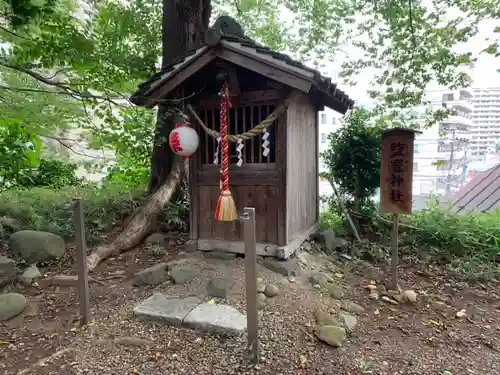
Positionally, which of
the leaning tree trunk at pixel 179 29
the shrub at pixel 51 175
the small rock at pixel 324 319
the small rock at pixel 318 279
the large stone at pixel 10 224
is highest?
the leaning tree trunk at pixel 179 29

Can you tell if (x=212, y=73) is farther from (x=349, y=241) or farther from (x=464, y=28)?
(x=464, y=28)

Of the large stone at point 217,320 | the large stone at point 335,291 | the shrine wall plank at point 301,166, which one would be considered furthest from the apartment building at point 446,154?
the large stone at point 217,320

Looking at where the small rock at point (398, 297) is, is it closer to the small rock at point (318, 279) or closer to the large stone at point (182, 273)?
the small rock at point (318, 279)

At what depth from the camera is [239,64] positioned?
4258 millimetres

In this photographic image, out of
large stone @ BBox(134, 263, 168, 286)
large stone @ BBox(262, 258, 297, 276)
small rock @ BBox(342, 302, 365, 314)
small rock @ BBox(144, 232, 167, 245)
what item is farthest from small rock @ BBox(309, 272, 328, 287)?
small rock @ BBox(144, 232, 167, 245)

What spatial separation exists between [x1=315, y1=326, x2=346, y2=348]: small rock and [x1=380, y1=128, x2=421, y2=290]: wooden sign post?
1.89 meters

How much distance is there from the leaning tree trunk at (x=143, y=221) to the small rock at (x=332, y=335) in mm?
3411

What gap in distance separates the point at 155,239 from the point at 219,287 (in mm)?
2209

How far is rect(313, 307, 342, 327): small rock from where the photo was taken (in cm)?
372

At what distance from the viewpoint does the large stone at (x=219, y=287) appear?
4.04 metres

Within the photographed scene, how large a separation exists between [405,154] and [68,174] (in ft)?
35.7

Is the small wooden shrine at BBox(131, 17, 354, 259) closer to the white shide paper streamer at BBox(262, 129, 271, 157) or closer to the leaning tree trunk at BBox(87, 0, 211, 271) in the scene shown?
the white shide paper streamer at BBox(262, 129, 271, 157)

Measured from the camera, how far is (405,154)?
5027 millimetres

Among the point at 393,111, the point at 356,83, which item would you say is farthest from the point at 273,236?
the point at 356,83
